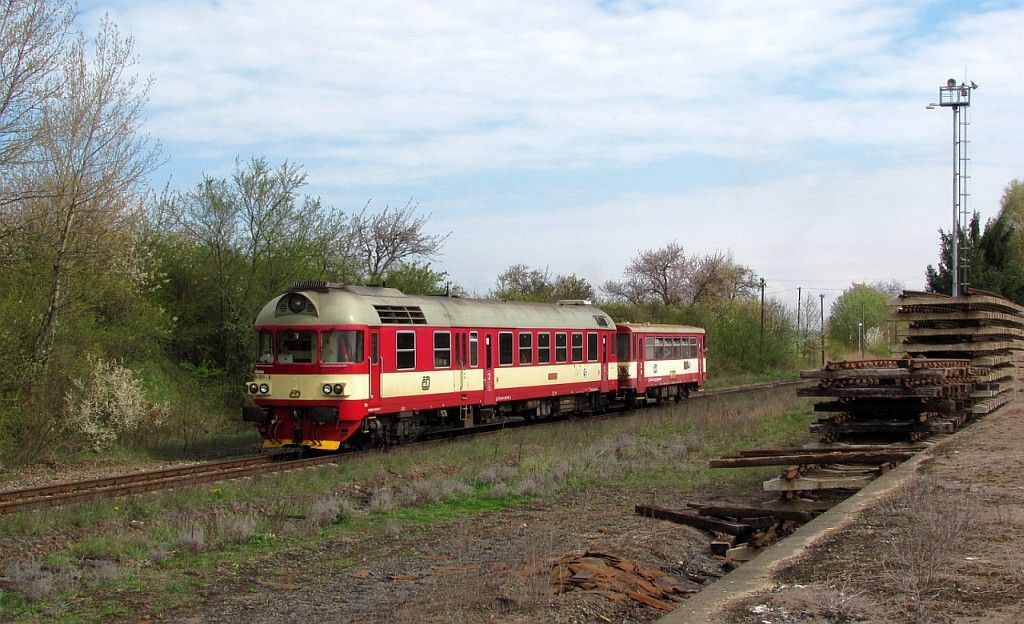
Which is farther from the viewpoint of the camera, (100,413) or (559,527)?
(100,413)

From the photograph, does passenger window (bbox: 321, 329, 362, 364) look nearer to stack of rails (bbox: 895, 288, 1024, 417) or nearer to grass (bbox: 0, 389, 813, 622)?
grass (bbox: 0, 389, 813, 622)

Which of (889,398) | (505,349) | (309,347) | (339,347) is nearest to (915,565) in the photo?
(889,398)

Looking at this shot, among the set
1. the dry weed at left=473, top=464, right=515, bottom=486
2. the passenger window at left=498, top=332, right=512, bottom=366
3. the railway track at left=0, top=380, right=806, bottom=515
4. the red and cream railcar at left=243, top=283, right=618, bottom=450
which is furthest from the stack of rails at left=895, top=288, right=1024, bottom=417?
the railway track at left=0, top=380, right=806, bottom=515

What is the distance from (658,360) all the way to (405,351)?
13.3 metres

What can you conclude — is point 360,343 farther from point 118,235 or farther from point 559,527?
point 559,527

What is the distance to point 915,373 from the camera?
48.6 ft

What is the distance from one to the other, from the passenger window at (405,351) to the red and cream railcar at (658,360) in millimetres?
9833

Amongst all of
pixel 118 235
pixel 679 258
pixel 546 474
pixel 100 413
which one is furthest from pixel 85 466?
pixel 679 258

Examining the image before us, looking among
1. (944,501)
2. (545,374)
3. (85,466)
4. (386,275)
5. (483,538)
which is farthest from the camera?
(386,275)

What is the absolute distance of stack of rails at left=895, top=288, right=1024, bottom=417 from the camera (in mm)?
19600

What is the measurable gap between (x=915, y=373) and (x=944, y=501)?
6225mm

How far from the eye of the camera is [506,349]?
70.9ft

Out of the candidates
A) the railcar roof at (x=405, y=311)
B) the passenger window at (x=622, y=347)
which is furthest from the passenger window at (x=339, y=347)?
the passenger window at (x=622, y=347)

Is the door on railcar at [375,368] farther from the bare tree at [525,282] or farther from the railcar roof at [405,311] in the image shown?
the bare tree at [525,282]
